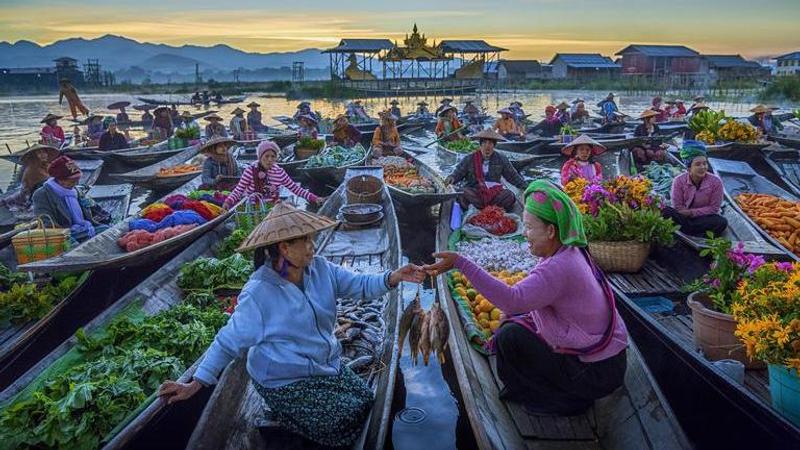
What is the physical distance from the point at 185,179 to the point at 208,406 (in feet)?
25.8

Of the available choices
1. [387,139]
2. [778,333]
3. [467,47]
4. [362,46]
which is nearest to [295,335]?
[778,333]

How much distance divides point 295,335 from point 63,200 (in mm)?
4575

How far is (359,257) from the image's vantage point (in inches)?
247

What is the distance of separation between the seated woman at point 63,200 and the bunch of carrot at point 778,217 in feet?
24.7

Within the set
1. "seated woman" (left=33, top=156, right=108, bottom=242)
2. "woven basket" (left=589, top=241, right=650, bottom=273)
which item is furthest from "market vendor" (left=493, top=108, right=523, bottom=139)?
"seated woman" (left=33, top=156, right=108, bottom=242)

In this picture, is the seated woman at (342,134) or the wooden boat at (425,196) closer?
the wooden boat at (425,196)

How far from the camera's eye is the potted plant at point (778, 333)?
2814mm

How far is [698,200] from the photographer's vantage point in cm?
613

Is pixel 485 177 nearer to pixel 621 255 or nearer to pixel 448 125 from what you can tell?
pixel 621 255

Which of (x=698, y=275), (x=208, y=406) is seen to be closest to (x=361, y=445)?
(x=208, y=406)

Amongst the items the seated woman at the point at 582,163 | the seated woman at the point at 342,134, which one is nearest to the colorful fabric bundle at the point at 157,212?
the seated woman at the point at 582,163

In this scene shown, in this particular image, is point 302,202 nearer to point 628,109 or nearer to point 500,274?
point 500,274

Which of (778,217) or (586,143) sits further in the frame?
(586,143)

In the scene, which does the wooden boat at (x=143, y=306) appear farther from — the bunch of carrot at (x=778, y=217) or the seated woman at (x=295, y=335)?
the bunch of carrot at (x=778, y=217)
